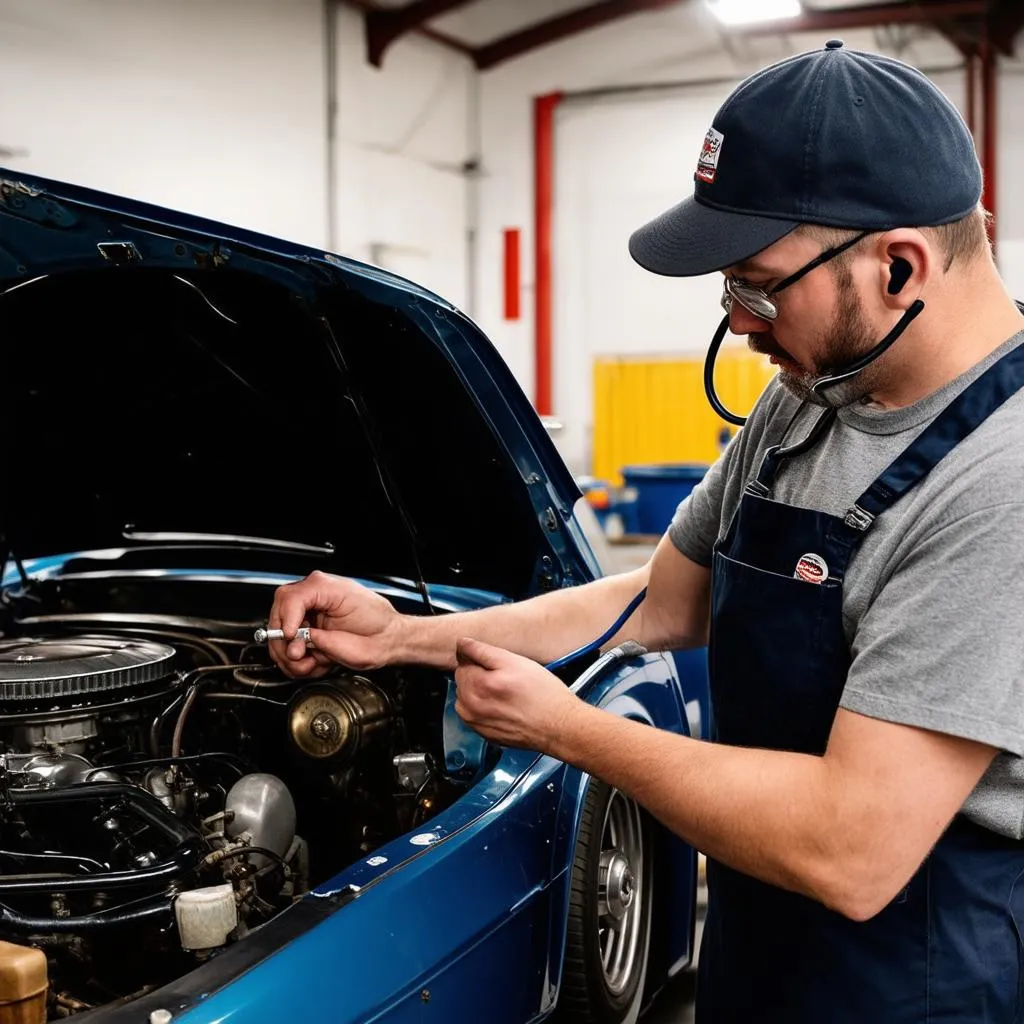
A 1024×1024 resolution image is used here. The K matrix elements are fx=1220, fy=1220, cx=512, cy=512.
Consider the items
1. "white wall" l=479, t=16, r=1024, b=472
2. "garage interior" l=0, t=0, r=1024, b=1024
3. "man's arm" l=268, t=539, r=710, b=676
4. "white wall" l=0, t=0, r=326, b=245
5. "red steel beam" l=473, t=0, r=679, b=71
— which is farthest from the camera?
"white wall" l=479, t=16, r=1024, b=472

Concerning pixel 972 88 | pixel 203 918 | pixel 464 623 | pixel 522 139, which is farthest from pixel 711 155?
pixel 522 139

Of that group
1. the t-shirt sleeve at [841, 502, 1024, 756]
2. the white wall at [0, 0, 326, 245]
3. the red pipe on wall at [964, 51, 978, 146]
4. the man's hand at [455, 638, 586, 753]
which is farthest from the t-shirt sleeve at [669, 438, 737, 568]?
the red pipe on wall at [964, 51, 978, 146]

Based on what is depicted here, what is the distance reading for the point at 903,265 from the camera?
1369 mm

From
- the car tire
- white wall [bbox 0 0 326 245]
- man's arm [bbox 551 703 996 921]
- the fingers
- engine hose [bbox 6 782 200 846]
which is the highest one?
white wall [bbox 0 0 326 245]

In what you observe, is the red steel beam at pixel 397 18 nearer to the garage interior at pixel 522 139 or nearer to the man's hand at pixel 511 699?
the garage interior at pixel 522 139

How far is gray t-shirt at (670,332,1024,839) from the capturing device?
125cm

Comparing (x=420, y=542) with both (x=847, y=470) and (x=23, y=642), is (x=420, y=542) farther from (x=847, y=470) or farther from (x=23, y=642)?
(x=847, y=470)

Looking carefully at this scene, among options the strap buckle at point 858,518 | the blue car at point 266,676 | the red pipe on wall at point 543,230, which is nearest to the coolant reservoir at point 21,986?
the blue car at point 266,676

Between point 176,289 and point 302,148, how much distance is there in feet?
24.8

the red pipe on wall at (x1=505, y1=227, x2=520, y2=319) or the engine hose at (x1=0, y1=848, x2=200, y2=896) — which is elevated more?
the red pipe on wall at (x1=505, y1=227, x2=520, y2=319)

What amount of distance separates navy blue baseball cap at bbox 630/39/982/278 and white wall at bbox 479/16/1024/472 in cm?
917

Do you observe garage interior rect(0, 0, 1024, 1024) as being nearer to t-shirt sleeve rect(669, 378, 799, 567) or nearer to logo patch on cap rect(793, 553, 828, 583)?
t-shirt sleeve rect(669, 378, 799, 567)

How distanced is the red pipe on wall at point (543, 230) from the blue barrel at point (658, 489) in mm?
3000

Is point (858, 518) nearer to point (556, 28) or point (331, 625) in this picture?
point (331, 625)
